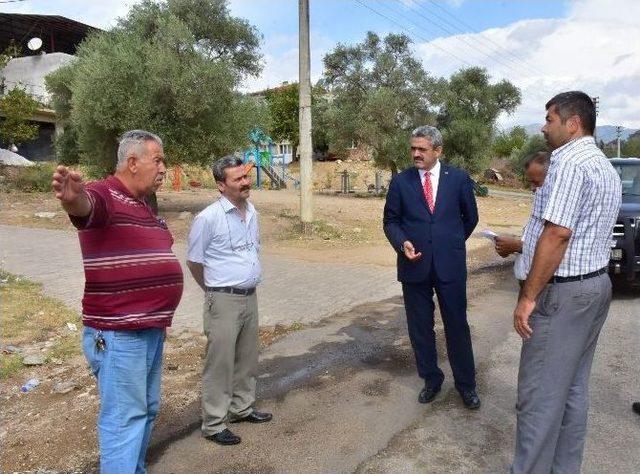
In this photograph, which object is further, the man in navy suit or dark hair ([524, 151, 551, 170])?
the man in navy suit

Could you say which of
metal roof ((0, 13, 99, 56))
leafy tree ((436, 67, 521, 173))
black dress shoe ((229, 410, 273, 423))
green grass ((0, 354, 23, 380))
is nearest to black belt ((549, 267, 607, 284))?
black dress shoe ((229, 410, 273, 423))

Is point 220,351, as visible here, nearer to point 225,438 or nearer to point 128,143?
point 225,438

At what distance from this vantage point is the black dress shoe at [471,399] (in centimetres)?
442

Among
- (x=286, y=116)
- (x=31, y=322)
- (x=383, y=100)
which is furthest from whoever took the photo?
(x=286, y=116)

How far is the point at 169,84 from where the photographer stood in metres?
15.9

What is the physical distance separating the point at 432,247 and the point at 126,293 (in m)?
2.43

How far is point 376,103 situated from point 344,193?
20.8 feet

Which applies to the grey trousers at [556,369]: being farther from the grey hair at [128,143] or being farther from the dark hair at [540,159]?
the grey hair at [128,143]

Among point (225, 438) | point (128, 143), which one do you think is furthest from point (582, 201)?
point (225, 438)

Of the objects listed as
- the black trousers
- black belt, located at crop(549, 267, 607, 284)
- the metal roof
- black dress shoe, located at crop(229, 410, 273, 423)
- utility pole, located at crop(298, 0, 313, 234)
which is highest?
the metal roof

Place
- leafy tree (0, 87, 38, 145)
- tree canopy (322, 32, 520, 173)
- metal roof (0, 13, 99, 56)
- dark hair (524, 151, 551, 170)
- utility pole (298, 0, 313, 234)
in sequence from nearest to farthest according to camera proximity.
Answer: dark hair (524, 151, 551, 170), utility pole (298, 0, 313, 234), leafy tree (0, 87, 38, 145), tree canopy (322, 32, 520, 173), metal roof (0, 13, 99, 56)

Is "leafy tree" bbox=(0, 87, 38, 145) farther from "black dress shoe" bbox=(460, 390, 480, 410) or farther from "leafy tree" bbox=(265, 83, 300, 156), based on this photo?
"leafy tree" bbox=(265, 83, 300, 156)

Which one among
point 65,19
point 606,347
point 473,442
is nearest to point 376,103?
point 606,347

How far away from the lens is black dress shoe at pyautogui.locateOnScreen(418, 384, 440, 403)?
4566mm
